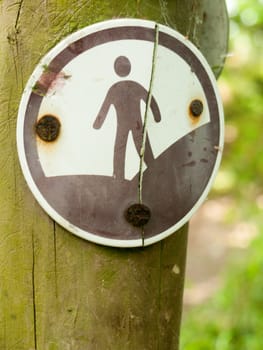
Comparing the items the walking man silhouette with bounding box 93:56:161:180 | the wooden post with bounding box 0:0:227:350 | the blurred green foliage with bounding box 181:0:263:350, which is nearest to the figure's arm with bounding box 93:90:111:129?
the walking man silhouette with bounding box 93:56:161:180

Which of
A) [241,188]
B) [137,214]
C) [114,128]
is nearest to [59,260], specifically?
[137,214]

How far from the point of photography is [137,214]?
1.19m

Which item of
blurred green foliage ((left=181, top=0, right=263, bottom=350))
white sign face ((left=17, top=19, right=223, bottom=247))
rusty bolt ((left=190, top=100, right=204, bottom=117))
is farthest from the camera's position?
blurred green foliage ((left=181, top=0, right=263, bottom=350))

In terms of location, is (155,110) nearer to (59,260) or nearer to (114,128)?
(114,128)

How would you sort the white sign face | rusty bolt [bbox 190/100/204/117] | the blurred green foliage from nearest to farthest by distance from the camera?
the white sign face < rusty bolt [bbox 190/100/204/117] < the blurred green foliage

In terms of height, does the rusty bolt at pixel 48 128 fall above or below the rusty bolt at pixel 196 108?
below

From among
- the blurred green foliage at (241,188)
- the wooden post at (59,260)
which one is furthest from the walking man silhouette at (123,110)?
the blurred green foliage at (241,188)

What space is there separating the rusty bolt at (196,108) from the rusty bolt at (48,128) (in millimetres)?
297

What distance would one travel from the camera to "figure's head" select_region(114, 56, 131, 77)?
1.15 metres

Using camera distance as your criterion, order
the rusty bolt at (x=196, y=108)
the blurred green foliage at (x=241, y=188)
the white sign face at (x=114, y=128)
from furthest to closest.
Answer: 1. the blurred green foliage at (x=241, y=188)
2. the rusty bolt at (x=196, y=108)
3. the white sign face at (x=114, y=128)

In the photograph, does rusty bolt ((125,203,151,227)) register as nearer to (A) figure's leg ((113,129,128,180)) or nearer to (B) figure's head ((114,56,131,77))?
(A) figure's leg ((113,129,128,180))

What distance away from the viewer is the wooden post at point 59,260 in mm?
1137

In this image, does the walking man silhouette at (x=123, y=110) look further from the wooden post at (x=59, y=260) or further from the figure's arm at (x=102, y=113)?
the wooden post at (x=59, y=260)

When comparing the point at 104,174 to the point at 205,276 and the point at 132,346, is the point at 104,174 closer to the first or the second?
the point at 132,346
